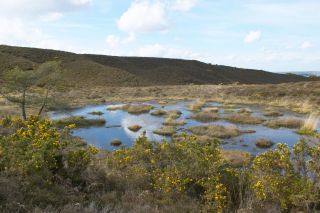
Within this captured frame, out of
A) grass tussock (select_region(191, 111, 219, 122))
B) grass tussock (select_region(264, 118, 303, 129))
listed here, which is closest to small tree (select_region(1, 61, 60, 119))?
grass tussock (select_region(191, 111, 219, 122))

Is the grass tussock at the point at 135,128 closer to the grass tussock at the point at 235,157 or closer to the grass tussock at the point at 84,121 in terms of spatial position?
the grass tussock at the point at 84,121

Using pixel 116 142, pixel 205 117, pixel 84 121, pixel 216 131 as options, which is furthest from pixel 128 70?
pixel 116 142

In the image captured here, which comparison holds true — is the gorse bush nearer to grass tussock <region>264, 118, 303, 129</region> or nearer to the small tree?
the small tree

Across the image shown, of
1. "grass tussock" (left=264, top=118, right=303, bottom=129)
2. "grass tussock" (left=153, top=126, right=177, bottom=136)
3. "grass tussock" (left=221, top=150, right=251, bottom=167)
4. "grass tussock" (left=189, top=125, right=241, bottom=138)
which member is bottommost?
"grass tussock" (left=153, top=126, right=177, bottom=136)

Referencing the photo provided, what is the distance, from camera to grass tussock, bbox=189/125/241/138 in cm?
2341

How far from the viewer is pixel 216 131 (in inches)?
949

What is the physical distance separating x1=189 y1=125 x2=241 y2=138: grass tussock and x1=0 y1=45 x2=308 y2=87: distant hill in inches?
→ 2069

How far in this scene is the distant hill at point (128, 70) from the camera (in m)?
82.9

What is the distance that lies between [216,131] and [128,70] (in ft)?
256

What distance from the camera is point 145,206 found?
6.99 m

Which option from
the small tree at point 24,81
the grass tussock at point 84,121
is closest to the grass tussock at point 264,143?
the grass tussock at point 84,121

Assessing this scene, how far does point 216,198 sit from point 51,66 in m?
26.8

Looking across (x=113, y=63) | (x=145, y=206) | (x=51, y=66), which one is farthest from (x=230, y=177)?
(x=113, y=63)

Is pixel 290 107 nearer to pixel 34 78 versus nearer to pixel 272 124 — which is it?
pixel 272 124
